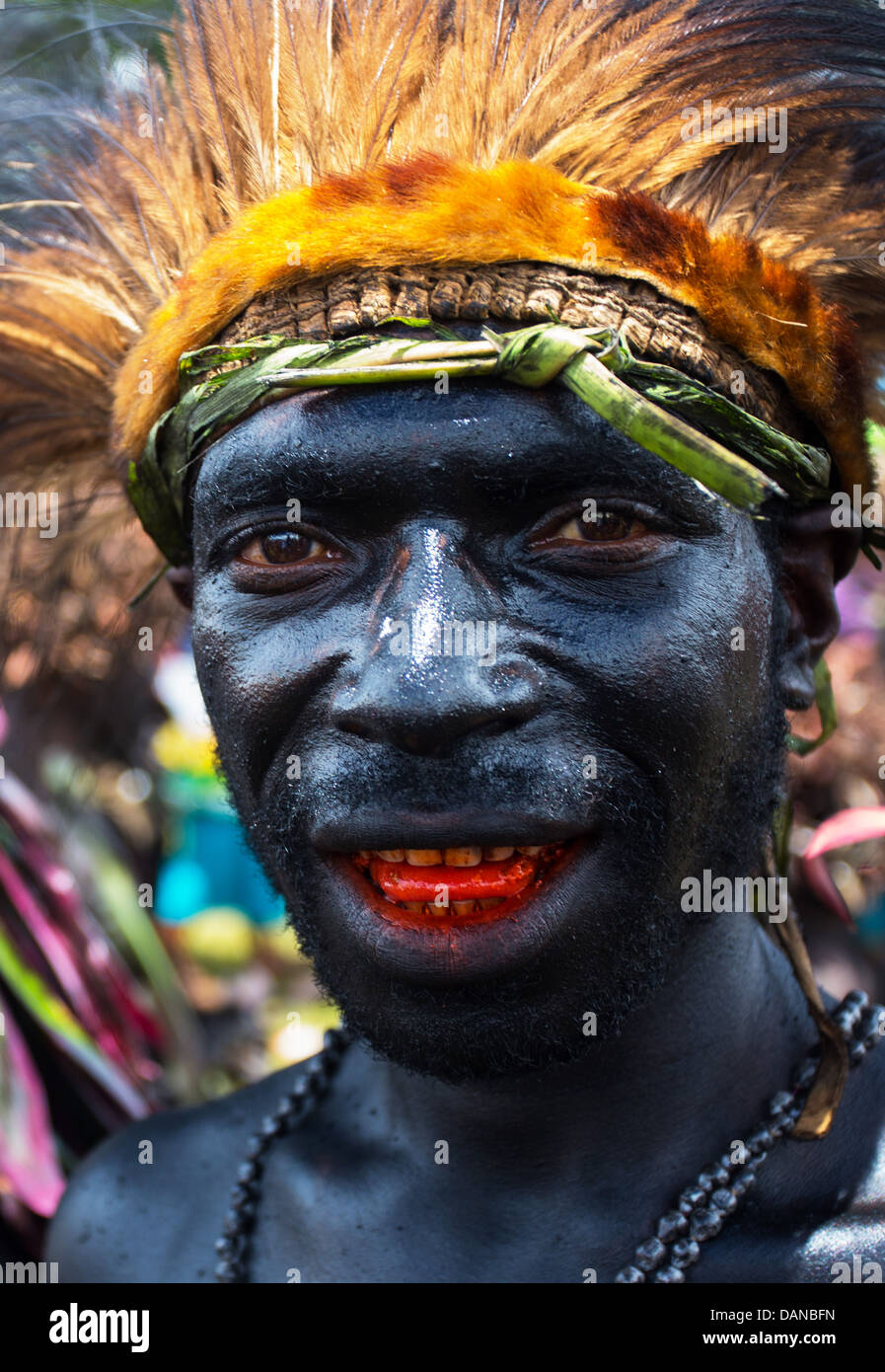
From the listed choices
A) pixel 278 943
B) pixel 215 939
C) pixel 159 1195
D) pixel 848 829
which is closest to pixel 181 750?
pixel 215 939

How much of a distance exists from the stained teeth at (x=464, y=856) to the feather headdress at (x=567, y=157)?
939 mm

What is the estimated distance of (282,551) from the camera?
83.6 inches

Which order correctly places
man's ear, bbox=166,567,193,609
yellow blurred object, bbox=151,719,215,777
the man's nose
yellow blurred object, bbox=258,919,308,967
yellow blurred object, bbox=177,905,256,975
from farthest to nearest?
yellow blurred object, bbox=258,919,308,967 → yellow blurred object, bbox=177,905,256,975 → yellow blurred object, bbox=151,719,215,777 → man's ear, bbox=166,567,193,609 → the man's nose

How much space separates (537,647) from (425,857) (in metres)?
0.36

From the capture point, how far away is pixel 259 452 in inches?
81.8

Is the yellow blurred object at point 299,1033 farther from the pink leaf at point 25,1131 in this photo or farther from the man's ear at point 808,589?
the man's ear at point 808,589

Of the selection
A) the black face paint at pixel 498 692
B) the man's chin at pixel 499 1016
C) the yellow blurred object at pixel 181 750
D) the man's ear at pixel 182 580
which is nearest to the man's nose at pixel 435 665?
the black face paint at pixel 498 692

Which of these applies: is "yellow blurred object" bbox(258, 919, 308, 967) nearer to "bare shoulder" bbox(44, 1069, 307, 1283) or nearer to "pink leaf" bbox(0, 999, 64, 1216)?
"pink leaf" bbox(0, 999, 64, 1216)

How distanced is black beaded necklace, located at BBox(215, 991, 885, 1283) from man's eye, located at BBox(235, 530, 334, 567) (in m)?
1.25

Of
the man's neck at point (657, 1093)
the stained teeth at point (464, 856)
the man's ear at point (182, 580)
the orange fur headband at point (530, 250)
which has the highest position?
the orange fur headband at point (530, 250)

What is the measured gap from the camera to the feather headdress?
2059 millimetres

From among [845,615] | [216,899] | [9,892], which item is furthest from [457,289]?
[216,899]

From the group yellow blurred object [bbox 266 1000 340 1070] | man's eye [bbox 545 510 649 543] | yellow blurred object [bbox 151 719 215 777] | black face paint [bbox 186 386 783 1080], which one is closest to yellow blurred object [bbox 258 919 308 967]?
yellow blurred object [bbox 266 1000 340 1070]

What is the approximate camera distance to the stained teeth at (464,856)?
1916 mm
